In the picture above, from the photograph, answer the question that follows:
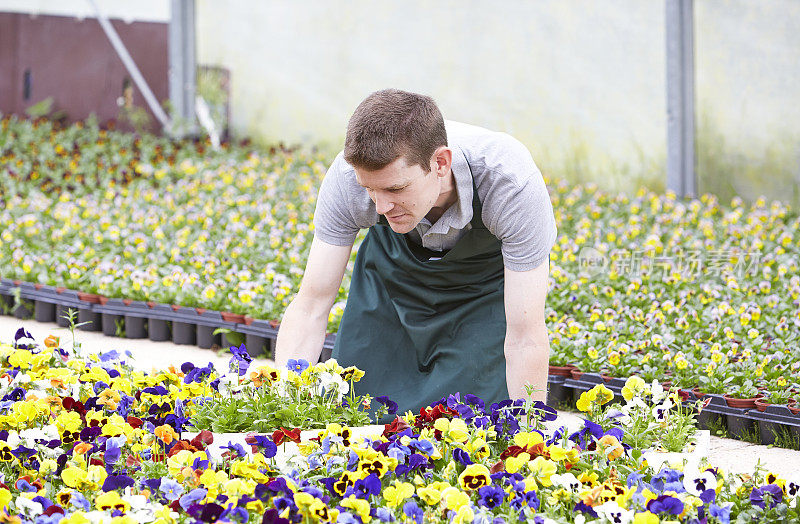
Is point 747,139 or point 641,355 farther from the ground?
point 747,139

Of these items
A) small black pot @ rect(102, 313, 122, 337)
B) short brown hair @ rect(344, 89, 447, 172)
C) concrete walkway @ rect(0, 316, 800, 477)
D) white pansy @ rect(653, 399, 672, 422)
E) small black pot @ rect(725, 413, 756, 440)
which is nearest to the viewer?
short brown hair @ rect(344, 89, 447, 172)

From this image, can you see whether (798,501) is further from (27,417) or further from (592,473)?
(27,417)

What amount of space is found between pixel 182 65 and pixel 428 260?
668cm

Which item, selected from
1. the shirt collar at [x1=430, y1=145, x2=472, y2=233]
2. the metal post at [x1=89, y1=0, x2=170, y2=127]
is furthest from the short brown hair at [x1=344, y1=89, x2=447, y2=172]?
the metal post at [x1=89, y1=0, x2=170, y2=127]

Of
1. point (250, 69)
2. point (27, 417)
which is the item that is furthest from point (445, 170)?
point (250, 69)

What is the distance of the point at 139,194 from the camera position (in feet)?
23.0

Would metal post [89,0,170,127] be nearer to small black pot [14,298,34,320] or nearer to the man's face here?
small black pot [14,298,34,320]

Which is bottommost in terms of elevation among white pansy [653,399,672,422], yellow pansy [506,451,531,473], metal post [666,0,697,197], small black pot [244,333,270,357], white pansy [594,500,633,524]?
small black pot [244,333,270,357]

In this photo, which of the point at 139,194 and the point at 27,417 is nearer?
the point at 27,417

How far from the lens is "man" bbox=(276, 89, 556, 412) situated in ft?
6.77

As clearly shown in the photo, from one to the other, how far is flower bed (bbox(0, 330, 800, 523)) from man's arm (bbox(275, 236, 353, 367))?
0.32m

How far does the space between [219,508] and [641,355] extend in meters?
2.22

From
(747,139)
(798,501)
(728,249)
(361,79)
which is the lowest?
(798,501)

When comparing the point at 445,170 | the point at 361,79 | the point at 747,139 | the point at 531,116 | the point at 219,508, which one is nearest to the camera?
the point at 219,508
